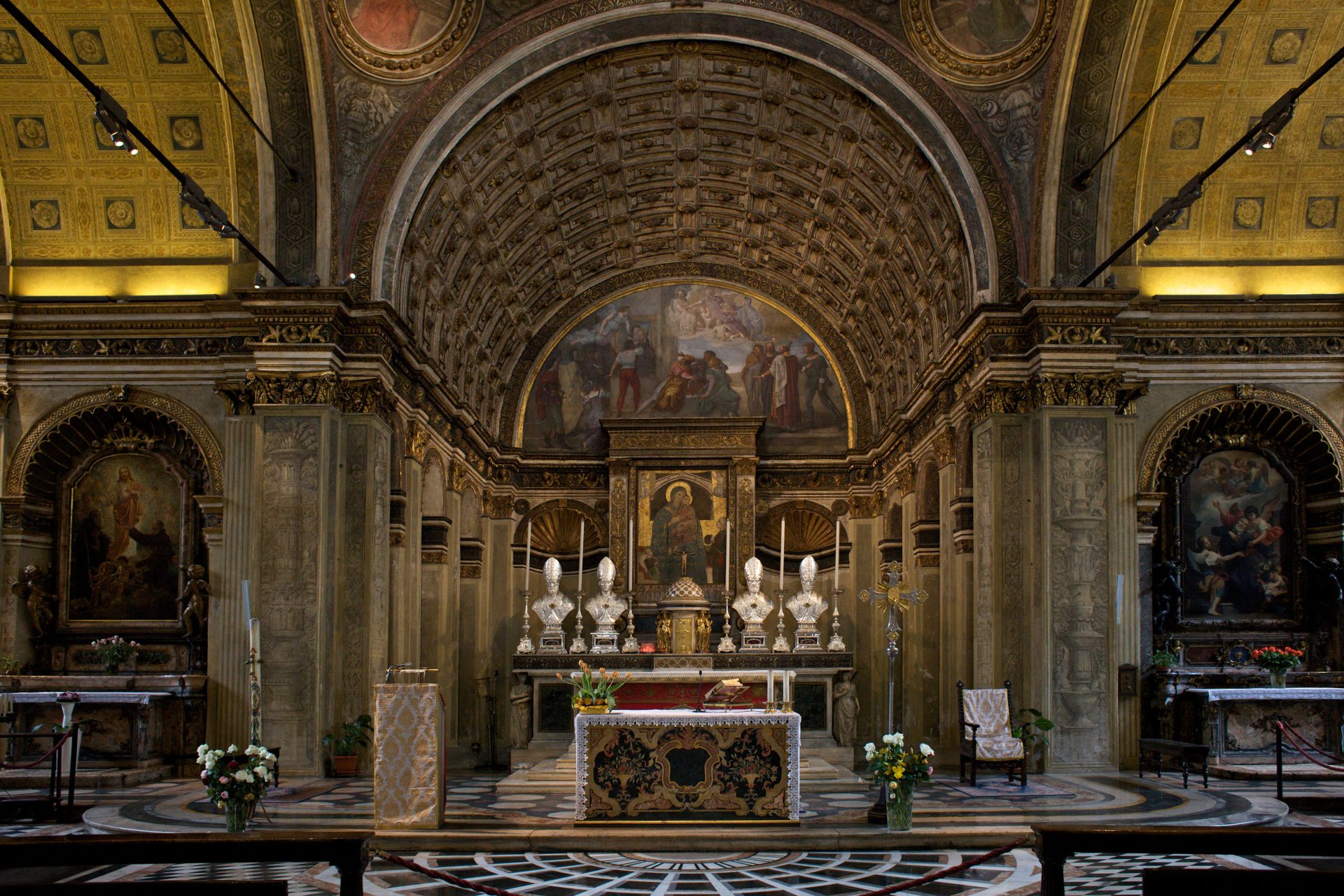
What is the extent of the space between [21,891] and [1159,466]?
1530 cm

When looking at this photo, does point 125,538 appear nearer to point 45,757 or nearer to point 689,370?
point 45,757

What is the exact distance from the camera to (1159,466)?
679 inches

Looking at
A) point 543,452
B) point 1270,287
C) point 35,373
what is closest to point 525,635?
point 543,452

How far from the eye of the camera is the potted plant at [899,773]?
35.0 ft

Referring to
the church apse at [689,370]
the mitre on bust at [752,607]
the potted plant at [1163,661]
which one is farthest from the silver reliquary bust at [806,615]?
the church apse at [689,370]

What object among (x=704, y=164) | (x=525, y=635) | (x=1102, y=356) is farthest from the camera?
(x=704, y=164)

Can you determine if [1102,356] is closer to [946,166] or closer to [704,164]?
[946,166]

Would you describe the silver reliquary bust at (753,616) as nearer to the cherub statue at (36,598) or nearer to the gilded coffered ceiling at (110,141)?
the gilded coffered ceiling at (110,141)

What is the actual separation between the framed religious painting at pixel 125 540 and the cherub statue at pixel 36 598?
0.72 feet

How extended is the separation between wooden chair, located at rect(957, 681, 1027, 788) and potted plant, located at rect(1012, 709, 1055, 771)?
28 centimetres

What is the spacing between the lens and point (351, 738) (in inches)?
604

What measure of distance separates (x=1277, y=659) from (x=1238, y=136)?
7.11 m

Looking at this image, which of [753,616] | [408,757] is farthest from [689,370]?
[408,757]

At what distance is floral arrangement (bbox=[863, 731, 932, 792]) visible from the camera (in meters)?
10.6
